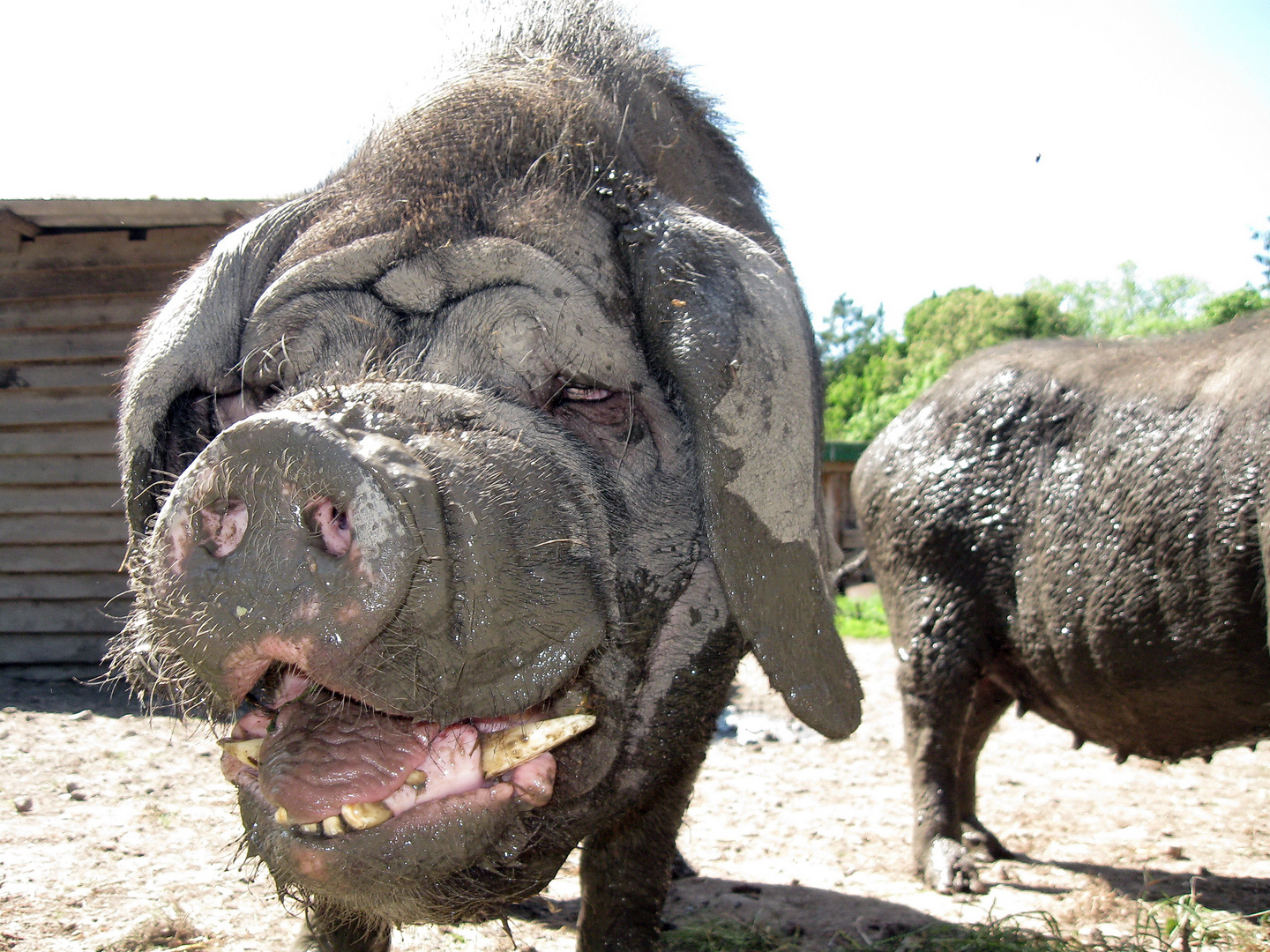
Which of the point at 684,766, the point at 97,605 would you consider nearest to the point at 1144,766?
the point at 684,766

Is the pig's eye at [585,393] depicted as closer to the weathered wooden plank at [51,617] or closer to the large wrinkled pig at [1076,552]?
the large wrinkled pig at [1076,552]

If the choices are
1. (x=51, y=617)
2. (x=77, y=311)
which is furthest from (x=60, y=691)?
(x=77, y=311)

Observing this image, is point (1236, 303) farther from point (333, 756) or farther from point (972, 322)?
point (333, 756)

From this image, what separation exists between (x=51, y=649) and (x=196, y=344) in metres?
6.64

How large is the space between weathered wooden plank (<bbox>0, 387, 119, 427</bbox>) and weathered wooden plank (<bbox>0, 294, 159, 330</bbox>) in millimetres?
553

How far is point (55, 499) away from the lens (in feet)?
25.7

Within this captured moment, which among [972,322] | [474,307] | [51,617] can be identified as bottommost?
[51,617]

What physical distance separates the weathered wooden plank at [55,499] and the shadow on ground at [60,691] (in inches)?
48.1

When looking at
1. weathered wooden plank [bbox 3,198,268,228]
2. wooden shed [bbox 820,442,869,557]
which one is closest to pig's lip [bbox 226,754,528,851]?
weathered wooden plank [bbox 3,198,268,228]

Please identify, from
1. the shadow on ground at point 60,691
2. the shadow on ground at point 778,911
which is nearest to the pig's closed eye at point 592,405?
the shadow on ground at point 778,911

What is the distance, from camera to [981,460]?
189 inches

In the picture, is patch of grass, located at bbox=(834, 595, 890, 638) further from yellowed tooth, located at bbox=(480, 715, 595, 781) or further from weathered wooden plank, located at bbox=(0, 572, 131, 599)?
yellowed tooth, located at bbox=(480, 715, 595, 781)

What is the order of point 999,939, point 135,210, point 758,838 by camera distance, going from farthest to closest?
point 135,210 < point 758,838 < point 999,939

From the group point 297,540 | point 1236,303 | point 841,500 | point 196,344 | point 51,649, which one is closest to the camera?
point 297,540
